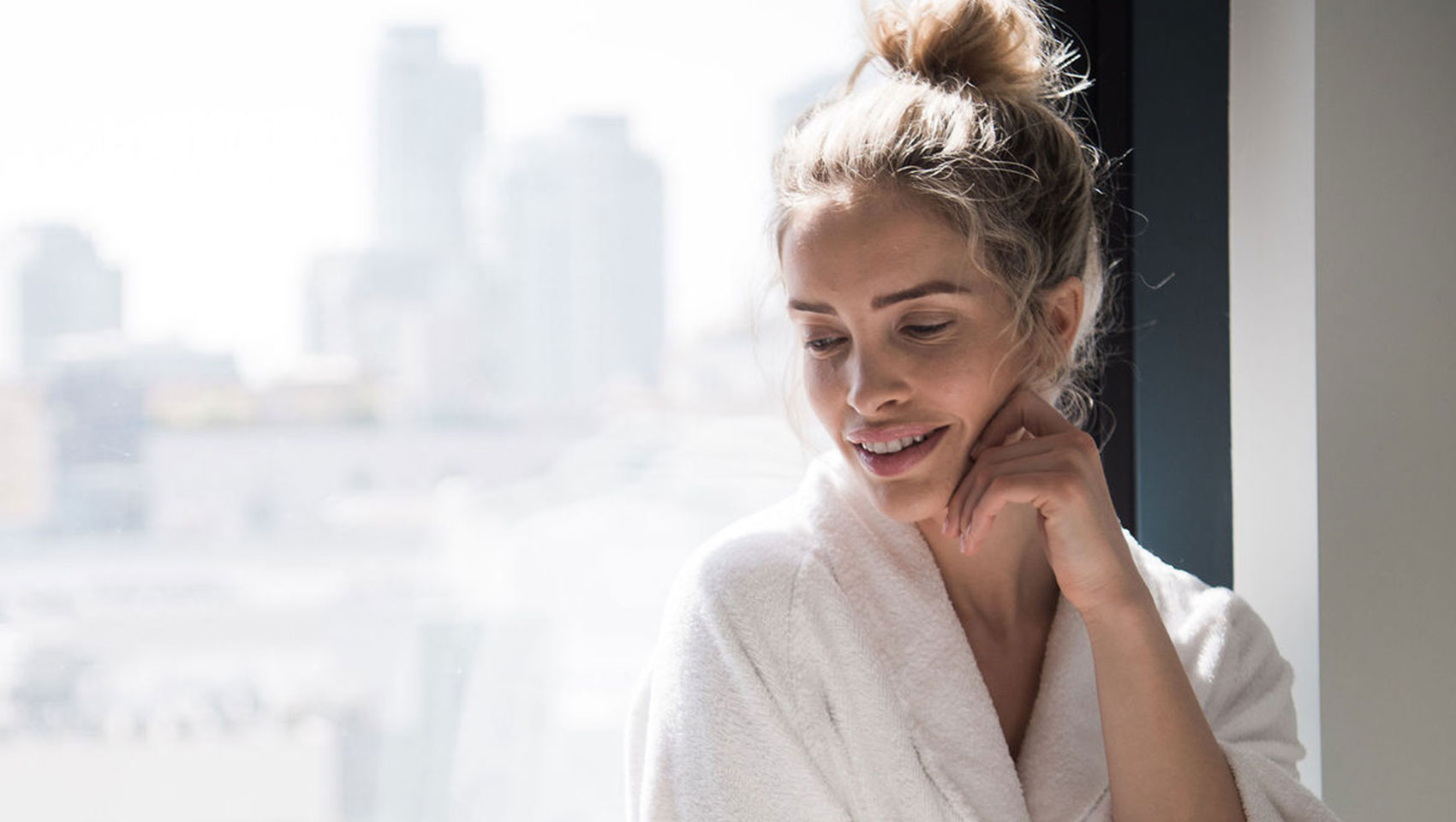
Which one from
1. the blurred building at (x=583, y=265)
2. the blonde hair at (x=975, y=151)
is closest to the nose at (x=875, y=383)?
the blonde hair at (x=975, y=151)

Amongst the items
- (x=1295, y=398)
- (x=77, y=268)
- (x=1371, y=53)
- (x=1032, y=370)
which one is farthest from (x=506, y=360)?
(x=1371, y=53)

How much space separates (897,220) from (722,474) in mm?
471

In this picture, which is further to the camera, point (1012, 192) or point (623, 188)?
point (623, 188)

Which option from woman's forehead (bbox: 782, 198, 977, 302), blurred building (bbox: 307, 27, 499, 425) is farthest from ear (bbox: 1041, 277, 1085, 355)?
blurred building (bbox: 307, 27, 499, 425)

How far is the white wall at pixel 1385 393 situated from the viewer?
1.17 metres

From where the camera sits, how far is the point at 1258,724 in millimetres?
1049

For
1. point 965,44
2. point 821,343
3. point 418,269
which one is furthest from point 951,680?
point 418,269

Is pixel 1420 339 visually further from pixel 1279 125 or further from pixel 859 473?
pixel 859 473

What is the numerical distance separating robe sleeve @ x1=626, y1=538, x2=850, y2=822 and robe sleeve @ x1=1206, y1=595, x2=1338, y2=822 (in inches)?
12.8

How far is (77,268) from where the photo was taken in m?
1.12

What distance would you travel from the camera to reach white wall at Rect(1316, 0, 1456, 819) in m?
1.17

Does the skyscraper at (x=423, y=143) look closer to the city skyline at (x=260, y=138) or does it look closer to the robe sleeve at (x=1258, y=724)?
the city skyline at (x=260, y=138)

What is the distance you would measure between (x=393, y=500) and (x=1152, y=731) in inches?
28.2

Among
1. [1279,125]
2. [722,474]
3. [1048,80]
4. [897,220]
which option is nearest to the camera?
[897,220]
